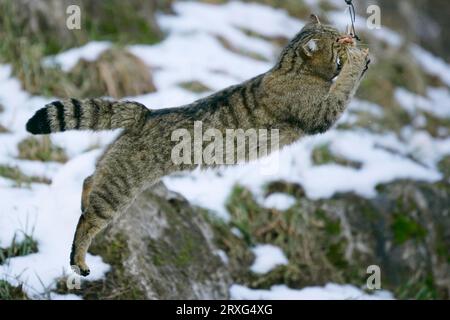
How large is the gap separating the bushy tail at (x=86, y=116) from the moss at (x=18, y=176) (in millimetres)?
1357

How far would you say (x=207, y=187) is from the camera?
624 centimetres

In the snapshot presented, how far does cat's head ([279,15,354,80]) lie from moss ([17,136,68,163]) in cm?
220

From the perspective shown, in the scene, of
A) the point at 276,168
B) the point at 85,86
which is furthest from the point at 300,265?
the point at 85,86

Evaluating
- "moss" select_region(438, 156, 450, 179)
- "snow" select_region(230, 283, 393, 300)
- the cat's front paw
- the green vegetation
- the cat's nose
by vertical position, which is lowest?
"snow" select_region(230, 283, 393, 300)

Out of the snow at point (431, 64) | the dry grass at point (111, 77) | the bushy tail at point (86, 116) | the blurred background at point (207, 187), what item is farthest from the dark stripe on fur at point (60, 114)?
the snow at point (431, 64)

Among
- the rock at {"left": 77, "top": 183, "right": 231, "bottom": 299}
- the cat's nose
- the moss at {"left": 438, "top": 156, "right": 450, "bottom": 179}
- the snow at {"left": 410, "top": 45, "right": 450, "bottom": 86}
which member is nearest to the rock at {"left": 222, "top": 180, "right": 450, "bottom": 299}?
the rock at {"left": 77, "top": 183, "right": 231, "bottom": 299}

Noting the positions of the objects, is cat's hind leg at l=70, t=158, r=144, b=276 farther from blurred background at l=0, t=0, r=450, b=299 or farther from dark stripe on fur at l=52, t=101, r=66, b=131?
dark stripe on fur at l=52, t=101, r=66, b=131

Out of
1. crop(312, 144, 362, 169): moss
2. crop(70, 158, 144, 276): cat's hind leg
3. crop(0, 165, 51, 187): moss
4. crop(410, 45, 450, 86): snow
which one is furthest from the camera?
crop(410, 45, 450, 86): snow

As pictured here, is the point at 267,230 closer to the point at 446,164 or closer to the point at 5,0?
the point at 446,164

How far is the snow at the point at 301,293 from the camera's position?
18.0 ft

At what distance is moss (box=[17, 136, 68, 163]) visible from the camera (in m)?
5.98

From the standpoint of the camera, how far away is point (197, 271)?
5.32 metres
